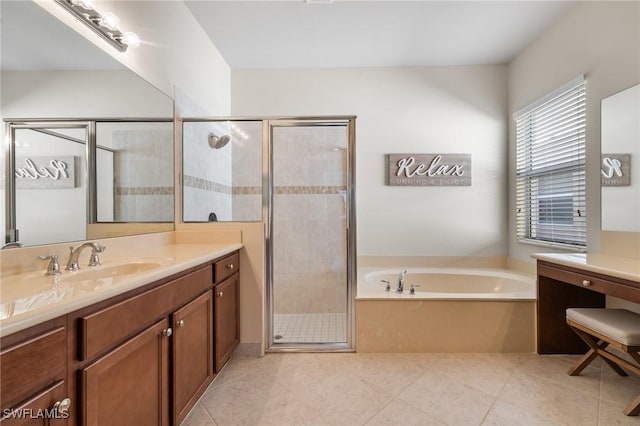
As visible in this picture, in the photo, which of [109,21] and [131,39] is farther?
[131,39]

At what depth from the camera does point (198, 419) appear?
1580mm

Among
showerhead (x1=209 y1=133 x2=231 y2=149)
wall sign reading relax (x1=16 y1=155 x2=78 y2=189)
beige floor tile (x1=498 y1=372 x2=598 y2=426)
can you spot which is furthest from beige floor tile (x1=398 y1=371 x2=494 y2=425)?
showerhead (x1=209 y1=133 x2=231 y2=149)

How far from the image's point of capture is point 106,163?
1.58 meters

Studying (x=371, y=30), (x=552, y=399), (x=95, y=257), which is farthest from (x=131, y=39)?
(x=552, y=399)

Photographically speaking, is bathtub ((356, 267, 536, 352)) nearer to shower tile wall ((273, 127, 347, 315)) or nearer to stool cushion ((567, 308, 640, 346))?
shower tile wall ((273, 127, 347, 315))

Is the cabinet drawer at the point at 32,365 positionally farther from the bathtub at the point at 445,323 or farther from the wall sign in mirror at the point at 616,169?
the wall sign in mirror at the point at 616,169

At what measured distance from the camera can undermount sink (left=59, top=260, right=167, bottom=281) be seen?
1.17 meters

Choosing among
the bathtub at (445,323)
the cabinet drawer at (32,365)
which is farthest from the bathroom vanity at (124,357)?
the bathtub at (445,323)

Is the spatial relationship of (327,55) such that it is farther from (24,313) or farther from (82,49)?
(24,313)

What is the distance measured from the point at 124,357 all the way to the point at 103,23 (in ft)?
5.27

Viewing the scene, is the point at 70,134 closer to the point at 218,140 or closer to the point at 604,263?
the point at 218,140

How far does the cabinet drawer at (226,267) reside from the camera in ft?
6.03

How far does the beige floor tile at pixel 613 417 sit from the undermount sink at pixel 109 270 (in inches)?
93.2

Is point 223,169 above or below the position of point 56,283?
above
